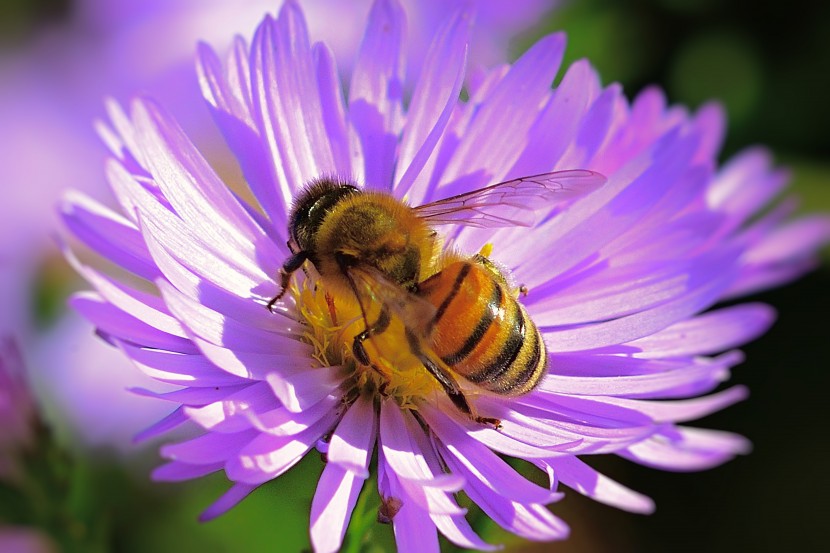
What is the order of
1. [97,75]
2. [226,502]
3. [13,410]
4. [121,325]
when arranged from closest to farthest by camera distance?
[226,502], [121,325], [13,410], [97,75]

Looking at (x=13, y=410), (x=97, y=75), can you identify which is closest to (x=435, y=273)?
(x=13, y=410)

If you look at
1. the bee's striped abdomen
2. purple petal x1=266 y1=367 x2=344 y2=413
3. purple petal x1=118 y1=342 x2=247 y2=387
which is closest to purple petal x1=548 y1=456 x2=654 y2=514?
the bee's striped abdomen

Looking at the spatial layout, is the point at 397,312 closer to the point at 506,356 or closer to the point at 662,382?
the point at 506,356

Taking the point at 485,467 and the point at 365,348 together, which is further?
the point at 365,348

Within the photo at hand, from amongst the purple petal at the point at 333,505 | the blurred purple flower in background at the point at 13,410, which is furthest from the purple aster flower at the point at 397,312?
the blurred purple flower in background at the point at 13,410

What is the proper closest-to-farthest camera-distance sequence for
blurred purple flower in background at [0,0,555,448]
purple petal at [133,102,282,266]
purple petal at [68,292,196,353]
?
1. purple petal at [68,292,196,353]
2. purple petal at [133,102,282,266]
3. blurred purple flower in background at [0,0,555,448]

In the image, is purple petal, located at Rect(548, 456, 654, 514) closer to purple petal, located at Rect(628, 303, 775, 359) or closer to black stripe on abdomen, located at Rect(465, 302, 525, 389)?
black stripe on abdomen, located at Rect(465, 302, 525, 389)

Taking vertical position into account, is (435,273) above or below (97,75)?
below

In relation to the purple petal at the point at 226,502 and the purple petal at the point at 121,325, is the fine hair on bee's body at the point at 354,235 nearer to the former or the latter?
the purple petal at the point at 121,325
